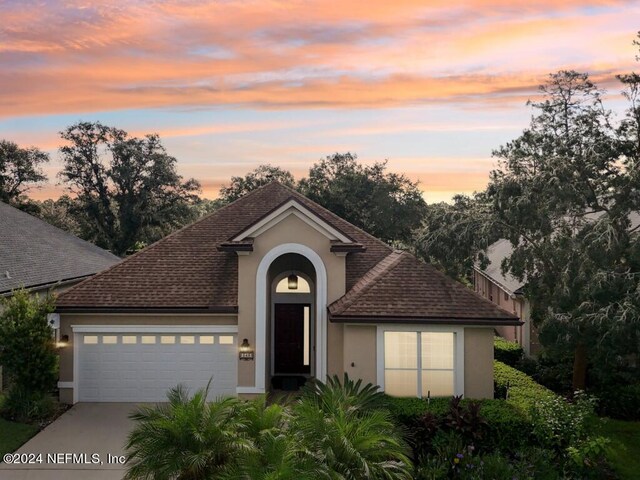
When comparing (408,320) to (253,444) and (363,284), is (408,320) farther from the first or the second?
(253,444)

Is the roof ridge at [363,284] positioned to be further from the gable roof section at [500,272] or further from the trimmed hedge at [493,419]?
the gable roof section at [500,272]

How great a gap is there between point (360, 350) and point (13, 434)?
8857mm

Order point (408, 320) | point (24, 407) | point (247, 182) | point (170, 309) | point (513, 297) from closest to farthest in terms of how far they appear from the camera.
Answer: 1. point (408, 320)
2. point (24, 407)
3. point (170, 309)
4. point (513, 297)
5. point (247, 182)

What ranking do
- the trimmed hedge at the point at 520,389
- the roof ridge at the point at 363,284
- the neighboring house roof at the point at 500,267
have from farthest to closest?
1. the neighboring house roof at the point at 500,267
2. the roof ridge at the point at 363,284
3. the trimmed hedge at the point at 520,389

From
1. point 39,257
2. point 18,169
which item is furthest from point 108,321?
point 18,169

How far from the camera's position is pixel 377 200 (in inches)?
1492

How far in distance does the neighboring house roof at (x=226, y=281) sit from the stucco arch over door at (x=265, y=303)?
2.19ft

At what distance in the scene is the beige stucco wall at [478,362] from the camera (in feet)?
40.8

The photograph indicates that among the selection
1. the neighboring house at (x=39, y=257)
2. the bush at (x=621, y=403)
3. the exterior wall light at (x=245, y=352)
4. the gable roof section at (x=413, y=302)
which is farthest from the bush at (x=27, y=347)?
the bush at (x=621, y=403)

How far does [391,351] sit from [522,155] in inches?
309

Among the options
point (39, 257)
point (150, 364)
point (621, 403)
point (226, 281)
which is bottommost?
point (621, 403)

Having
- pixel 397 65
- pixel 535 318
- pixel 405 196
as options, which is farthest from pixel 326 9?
pixel 405 196

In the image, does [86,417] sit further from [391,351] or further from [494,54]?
[494,54]

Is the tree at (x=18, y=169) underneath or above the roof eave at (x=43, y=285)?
above
